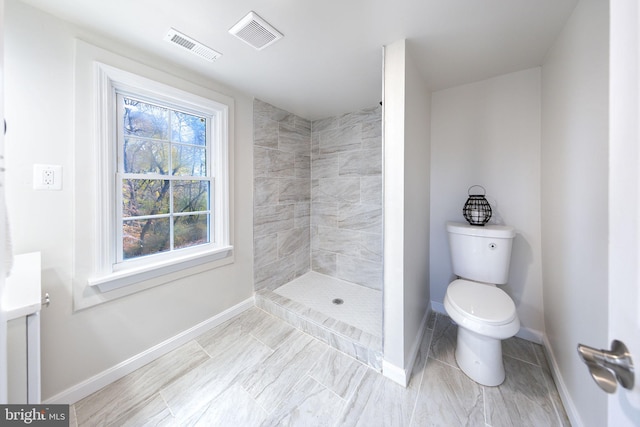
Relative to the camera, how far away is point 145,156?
1.62 m

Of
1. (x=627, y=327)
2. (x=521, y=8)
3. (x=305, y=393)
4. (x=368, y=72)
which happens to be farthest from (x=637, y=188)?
(x=368, y=72)

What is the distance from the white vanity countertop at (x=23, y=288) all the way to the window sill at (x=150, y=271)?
32 centimetres

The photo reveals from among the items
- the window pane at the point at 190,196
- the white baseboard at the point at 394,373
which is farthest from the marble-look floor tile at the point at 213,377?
the window pane at the point at 190,196

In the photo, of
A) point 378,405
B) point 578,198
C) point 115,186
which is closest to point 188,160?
point 115,186

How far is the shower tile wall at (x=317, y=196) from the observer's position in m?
2.41

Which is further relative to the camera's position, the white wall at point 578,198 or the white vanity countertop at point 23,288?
the white wall at point 578,198

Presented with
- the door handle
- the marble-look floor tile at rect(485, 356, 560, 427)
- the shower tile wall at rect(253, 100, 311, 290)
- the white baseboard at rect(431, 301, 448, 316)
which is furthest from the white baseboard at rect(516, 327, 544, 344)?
the shower tile wall at rect(253, 100, 311, 290)

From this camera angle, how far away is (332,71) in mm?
1753

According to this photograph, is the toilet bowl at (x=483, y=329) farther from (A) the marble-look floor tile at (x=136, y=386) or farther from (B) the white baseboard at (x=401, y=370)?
(A) the marble-look floor tile at (x=136, y=386)

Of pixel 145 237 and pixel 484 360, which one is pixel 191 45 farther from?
pixel 484 360

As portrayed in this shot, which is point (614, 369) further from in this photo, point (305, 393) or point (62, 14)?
point (62, 14)

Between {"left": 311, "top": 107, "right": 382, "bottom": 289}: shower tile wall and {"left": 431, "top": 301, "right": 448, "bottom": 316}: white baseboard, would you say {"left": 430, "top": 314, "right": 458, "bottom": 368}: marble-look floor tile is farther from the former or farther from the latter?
{"left": 311, "top": 107, "right": 382, "bottom": 289}: shower tile wall

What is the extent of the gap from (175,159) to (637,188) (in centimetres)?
224

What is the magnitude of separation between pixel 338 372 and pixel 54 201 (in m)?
1.99
